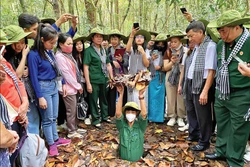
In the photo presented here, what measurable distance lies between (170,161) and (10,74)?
97.1 inches

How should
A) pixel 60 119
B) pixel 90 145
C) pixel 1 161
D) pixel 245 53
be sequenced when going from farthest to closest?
pixel 60 119, pixel 90 145, pixel 245 53, pixel 1 161

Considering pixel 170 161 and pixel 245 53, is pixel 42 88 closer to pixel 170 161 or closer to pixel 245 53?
pixel 170 161

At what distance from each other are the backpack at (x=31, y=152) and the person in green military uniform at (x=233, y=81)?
2.35 m

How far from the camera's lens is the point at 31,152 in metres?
2.39

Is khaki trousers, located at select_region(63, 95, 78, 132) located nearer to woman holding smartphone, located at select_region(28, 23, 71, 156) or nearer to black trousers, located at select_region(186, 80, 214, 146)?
woman holding smartphone, located at select_region(28, 23, 71, 156)

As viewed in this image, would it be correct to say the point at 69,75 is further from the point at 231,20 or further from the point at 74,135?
the point at 231,20

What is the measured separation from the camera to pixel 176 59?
4195mm

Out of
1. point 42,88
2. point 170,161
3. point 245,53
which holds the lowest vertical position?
point 170,161

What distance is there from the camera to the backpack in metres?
2.37

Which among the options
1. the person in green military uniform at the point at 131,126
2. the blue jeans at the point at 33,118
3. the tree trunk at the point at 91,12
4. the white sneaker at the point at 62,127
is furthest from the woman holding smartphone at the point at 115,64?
the tree trunk at the point at 91,12

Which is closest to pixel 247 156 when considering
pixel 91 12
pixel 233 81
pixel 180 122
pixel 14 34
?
pixel 233 81

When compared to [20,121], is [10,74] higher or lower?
higher

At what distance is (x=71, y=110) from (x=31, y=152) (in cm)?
155

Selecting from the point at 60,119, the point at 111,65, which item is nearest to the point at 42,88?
the point at 60,119
